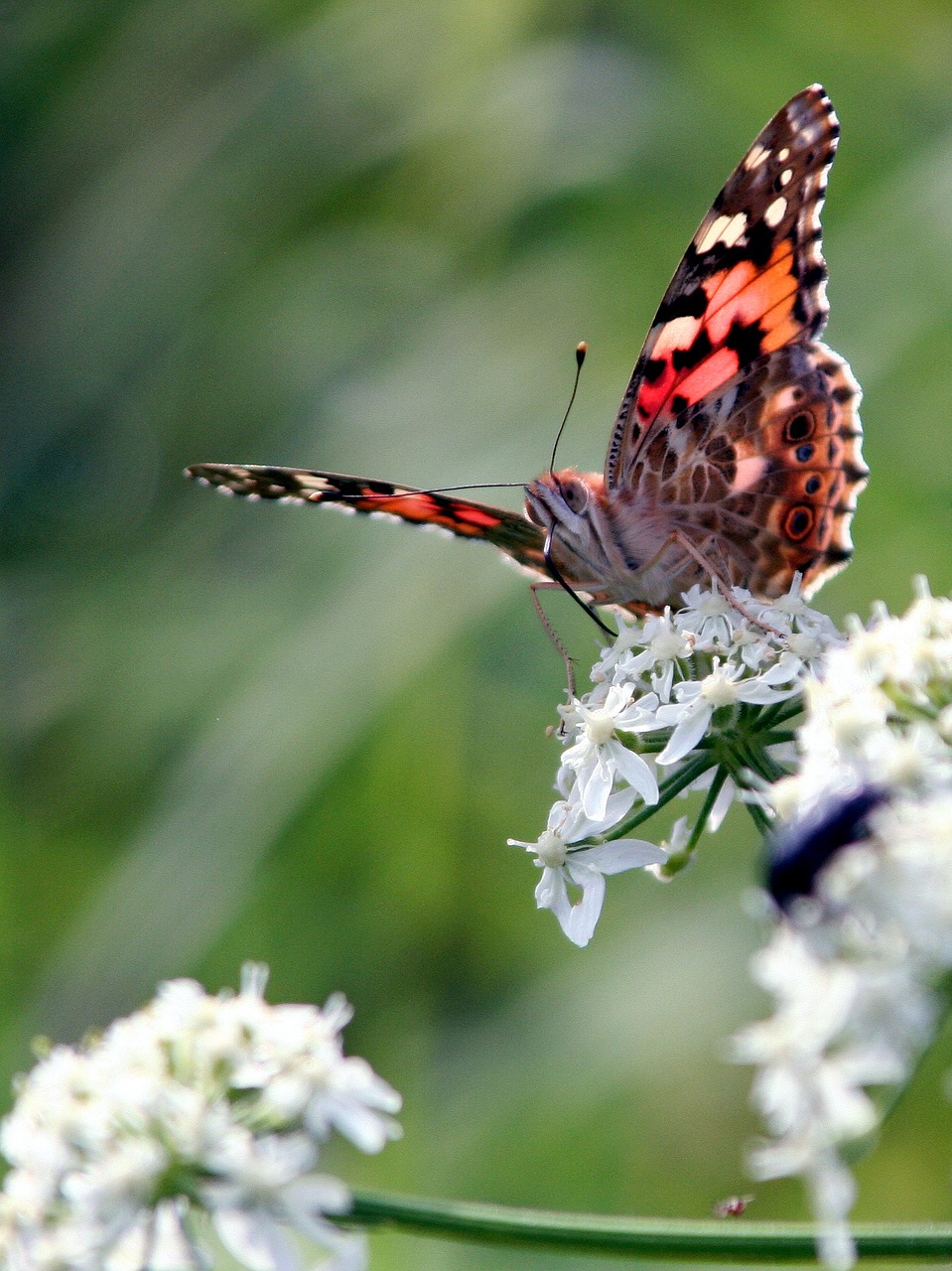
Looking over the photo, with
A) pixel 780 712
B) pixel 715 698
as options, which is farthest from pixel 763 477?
pixel 715 698

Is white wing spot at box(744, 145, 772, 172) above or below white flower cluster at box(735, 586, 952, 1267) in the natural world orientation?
above

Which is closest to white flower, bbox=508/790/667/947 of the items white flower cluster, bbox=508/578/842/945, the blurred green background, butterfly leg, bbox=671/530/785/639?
white flower cluster, bbox=508/578/842/945

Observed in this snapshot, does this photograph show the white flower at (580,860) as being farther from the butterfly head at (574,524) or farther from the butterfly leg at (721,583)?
the butterfly head at (574,524)

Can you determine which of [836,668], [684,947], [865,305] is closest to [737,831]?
[684,947]

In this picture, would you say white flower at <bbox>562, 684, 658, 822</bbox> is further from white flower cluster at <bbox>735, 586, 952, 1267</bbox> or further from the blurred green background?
the blurred green background

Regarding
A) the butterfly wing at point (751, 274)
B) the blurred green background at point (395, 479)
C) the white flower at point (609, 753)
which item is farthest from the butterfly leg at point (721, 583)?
the blurred green background at point (395, 479)

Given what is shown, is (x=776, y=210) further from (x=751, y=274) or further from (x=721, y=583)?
(x=721, y=583)
